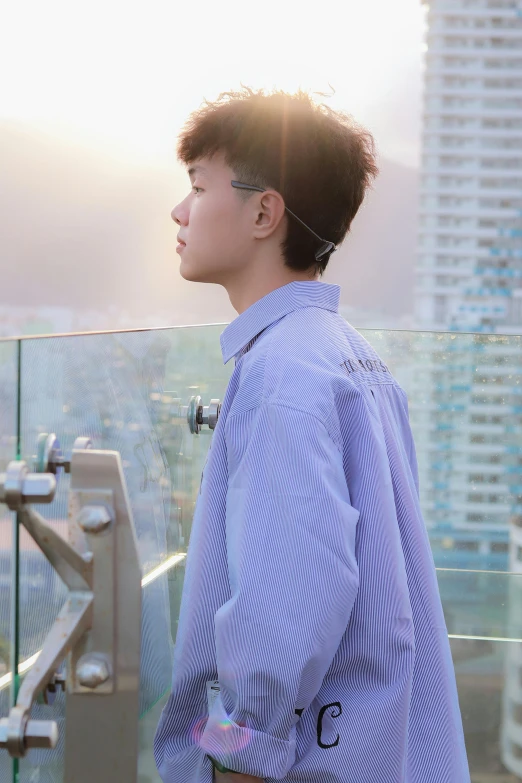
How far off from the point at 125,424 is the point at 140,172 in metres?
14.5

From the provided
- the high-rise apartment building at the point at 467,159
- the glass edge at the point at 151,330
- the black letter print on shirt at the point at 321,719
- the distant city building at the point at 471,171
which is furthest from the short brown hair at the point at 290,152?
the high-rise apartment building at the point at 467,159

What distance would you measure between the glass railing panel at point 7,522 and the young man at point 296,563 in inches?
5.5

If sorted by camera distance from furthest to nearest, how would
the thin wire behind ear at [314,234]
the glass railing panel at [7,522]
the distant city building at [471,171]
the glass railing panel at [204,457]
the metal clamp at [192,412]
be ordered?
the distant city building at [471,171] < the metal clamp at [192,412] < the thin wire behind ear at [314,234] < the glass railing panel at [204,457] < the glass railing panel at [7,522]

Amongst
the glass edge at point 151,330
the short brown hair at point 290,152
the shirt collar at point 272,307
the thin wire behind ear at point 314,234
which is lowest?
the glass edge at point 151,330

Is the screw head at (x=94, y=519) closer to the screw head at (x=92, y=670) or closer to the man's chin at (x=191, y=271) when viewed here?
the screw head at (x=92, y=670)

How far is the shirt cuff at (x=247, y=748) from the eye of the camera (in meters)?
0.64

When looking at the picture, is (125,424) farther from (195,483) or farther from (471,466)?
(471,466)

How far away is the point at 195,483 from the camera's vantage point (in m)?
1.33

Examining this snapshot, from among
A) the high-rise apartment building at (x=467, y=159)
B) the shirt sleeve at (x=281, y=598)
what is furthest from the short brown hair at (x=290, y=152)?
the high-rise apartment building at (x=467, y=159)

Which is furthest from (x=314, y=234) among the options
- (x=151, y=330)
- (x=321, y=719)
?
(x=321, y=719)

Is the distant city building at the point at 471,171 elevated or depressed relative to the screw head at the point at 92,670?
elevated

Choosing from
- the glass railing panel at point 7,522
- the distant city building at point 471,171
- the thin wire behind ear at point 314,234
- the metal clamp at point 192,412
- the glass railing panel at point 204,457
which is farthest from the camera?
the distant city building at point 471,171

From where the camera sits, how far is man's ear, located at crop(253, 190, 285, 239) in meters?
0.90

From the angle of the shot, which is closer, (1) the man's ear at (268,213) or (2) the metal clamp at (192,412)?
(1) the man's ear at (268,213)
